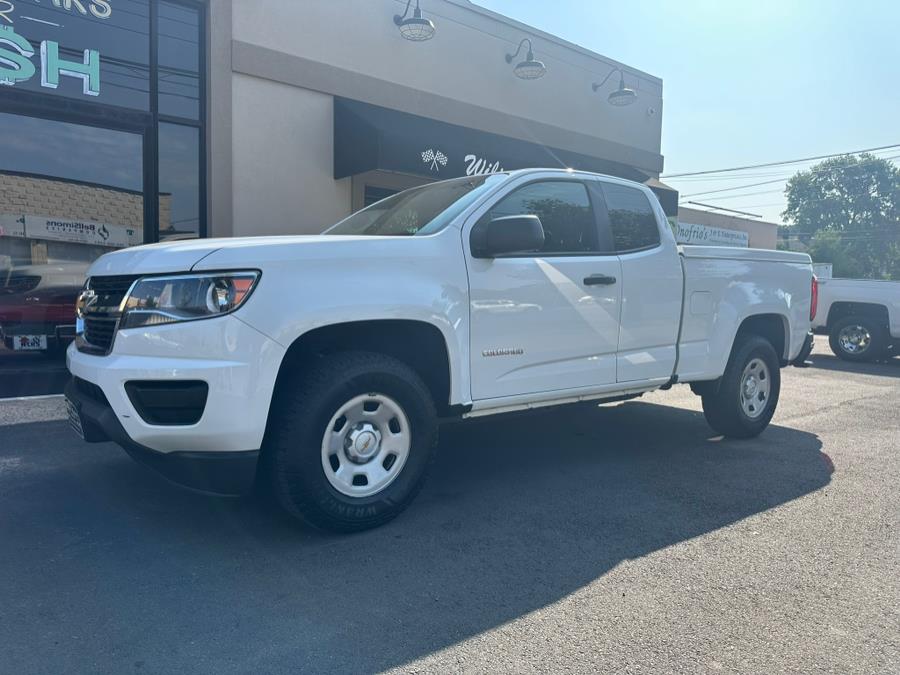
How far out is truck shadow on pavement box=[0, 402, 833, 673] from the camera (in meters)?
2.66

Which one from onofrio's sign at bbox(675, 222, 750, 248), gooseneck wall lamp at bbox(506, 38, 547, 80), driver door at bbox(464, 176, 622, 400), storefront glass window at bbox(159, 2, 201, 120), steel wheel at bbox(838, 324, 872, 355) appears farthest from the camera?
onofrio's sign at bbox(675, 222, 750, 248)

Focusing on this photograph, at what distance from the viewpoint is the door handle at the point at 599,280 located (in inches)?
179

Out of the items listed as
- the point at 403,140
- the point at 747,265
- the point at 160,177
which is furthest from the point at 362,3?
the point at 747,265

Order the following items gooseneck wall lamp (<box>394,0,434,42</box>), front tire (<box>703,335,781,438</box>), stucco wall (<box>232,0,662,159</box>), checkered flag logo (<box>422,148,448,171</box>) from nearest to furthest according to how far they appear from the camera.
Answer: front tire (<box>703,335,781,438</box>) → stucco wall (<box>232,0,662,159</box>) → checkered flag logo (<box>422,148,448,171</box>) → gooseneck wall lamp (<box>394,0,434,42</box>)

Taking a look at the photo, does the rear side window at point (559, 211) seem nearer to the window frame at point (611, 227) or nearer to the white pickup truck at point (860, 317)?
the window frame at point (611, 227)

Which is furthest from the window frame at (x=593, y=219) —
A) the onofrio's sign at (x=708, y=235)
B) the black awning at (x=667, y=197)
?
the onofrio's sign at (x=708, y=235)

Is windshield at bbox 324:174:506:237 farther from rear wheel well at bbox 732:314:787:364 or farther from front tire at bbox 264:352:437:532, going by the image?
rear wheel well at bbox 732:314:787:364

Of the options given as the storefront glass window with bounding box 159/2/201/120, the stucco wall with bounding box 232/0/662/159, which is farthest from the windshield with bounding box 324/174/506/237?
the stucco wall with bounding box 232/0/662/159

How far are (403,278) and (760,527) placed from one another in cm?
243

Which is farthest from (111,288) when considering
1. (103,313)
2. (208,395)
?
(208,395)

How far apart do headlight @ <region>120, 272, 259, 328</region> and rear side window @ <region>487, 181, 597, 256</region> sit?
173cm

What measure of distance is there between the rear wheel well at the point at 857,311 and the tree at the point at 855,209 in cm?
6360

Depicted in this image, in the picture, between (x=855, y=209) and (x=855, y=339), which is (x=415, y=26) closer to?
(x=855, y=339)

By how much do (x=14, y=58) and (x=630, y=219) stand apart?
7.29 meters
